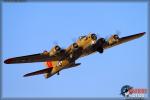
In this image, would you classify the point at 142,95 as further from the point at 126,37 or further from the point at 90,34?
the point at 126,37

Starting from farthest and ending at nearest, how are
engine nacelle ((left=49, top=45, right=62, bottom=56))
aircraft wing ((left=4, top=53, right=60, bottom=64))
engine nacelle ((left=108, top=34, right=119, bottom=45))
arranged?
engine nacelle ((left=108, top=34, right=119, bottom=45)) < engine nacelle ((left=49, top=45, right=62, bottom=56)) < aircraft wing ((left=4, top=53, right=60, bottom=64))

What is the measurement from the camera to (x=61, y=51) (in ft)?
119

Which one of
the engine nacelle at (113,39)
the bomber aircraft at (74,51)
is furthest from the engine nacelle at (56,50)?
the engine nacelle at (113,39)

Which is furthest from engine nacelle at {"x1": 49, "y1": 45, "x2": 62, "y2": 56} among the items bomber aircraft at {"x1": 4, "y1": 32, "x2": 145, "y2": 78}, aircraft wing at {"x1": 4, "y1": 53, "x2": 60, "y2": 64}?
aircraft wing at {"x1": 4, "y1": 53, "x2": 60, "y2": 64}

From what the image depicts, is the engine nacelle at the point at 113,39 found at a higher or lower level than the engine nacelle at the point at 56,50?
higher

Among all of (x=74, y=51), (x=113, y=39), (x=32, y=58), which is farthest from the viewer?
(x=113, y=39)

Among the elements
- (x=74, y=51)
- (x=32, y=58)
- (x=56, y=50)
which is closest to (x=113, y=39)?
(x=74, y=51)

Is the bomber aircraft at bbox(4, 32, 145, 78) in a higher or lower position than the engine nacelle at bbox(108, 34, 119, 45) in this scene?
lower

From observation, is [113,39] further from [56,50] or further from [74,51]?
[56,50]

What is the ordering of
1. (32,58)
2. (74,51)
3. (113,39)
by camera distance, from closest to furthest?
(74,51)
(32,58)
(113,39)

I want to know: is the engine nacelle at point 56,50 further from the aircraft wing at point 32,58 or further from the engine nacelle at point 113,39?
the engine nacelle at point 113,39

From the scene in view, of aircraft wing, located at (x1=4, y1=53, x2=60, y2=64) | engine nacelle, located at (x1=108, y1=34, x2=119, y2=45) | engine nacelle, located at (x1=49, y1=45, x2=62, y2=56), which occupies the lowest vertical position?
aircraft wing, located at (x1=4, y1=53, x2=60, y2=64)

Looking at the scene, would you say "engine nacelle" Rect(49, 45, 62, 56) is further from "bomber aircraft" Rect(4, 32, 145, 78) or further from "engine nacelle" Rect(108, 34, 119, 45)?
"engine nacelle" Rect(108, 34, 119, 45)

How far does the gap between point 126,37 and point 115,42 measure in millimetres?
4164
